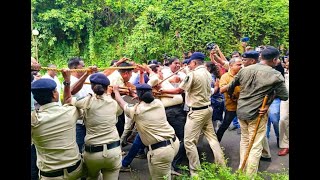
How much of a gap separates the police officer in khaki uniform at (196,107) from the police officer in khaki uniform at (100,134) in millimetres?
1576

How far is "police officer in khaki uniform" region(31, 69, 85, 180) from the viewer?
3.42 m

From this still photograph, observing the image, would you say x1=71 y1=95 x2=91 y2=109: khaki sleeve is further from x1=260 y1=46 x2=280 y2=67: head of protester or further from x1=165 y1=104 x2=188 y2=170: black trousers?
x1=260 y1=46 x2=280 y2=67: head of protester

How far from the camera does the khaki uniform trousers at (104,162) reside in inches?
155

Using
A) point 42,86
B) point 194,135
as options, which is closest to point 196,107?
point 194,135

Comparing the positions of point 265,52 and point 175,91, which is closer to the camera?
point 265,52

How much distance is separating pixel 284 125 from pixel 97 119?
146 inches

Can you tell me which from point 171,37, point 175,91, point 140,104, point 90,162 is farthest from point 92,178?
point 171,37

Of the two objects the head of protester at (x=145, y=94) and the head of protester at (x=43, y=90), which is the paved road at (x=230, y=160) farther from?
the head of protester at (x=43, y=90)

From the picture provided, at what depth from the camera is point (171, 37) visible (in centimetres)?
1573

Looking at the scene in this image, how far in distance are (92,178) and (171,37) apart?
1223 cm

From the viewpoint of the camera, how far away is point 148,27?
52.9 feet

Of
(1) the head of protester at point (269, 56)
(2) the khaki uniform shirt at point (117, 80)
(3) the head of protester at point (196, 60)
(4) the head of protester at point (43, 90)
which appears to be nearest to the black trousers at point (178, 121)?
(3) the head of protester at point (196, 60)

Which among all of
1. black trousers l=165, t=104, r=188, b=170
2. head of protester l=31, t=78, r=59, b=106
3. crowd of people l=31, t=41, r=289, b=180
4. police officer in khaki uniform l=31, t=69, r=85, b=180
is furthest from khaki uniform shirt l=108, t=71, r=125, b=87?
head of protester l=31, t=78, r=59, b=106
